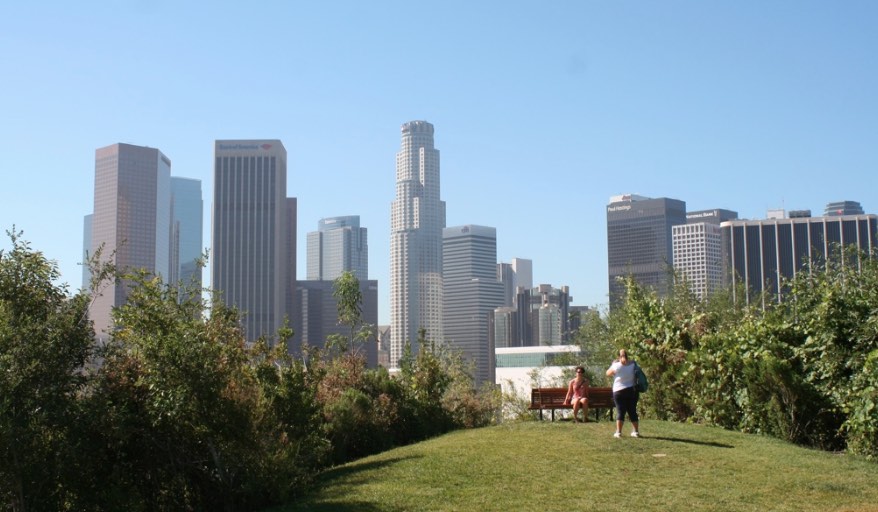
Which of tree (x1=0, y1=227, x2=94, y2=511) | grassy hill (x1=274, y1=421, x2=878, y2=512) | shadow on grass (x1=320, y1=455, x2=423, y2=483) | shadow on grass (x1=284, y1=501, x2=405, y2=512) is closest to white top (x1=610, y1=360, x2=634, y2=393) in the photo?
grassy hill (x1=274, y1=421, x2=878, y2=512)

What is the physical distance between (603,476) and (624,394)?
3859 mm

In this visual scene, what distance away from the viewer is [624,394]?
57.3 feet

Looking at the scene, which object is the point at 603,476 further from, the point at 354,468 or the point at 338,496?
the point at 354,468

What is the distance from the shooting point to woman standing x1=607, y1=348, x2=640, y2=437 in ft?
56.9

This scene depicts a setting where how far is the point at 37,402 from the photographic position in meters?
13.3

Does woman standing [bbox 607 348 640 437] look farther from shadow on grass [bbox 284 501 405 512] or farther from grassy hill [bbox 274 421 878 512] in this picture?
shadow on grass [bbox 284 501 405 512]

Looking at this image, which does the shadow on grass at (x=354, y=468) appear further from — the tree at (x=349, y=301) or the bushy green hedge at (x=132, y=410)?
the tree at (x=349, y=301)

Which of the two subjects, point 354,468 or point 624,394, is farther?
point 624,394

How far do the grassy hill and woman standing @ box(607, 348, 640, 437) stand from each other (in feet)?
1.17

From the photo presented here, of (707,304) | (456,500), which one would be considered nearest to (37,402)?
(456,500)

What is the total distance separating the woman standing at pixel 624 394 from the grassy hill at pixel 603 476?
356 mm

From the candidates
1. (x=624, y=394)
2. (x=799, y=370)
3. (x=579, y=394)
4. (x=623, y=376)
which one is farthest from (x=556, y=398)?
(x=799, y=370)

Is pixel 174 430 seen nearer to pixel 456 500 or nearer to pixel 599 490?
pixel 456 500

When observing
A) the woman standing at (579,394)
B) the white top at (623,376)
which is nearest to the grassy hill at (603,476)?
the white top at (623,376)
